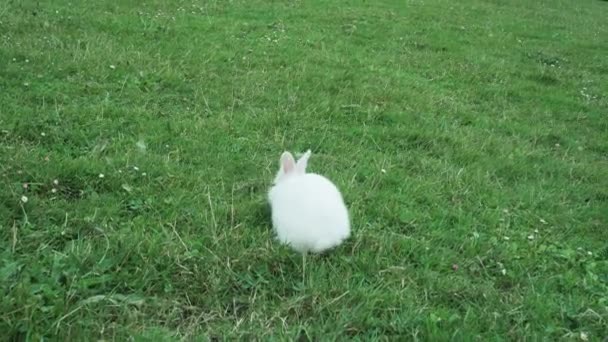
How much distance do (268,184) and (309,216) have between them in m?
1.09

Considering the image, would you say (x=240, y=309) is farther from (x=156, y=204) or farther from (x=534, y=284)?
(x=534, y=284)

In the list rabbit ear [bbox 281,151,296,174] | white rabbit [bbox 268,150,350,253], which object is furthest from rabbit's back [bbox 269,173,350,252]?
rabbit ear [bbox 281,151,296,174]

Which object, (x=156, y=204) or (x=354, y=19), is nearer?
(x=156, y=204)

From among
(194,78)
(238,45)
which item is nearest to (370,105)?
(194,78)

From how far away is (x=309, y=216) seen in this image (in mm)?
3389

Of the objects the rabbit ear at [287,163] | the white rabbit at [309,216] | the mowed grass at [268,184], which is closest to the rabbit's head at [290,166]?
the rabbit ear at [287,163]

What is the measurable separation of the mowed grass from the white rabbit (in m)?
0.11

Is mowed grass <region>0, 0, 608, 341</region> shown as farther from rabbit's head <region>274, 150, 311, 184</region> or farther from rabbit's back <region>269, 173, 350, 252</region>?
rabbit's head <region>274, 150, 311, 184</region>

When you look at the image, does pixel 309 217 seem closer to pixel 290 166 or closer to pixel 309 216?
pixel 309 216

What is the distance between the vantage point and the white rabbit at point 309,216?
134 inches

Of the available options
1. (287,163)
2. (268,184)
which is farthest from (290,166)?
(268,184)

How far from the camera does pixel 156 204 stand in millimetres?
3951

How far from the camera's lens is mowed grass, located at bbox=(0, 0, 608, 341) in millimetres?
3074

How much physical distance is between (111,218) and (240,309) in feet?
3.63
